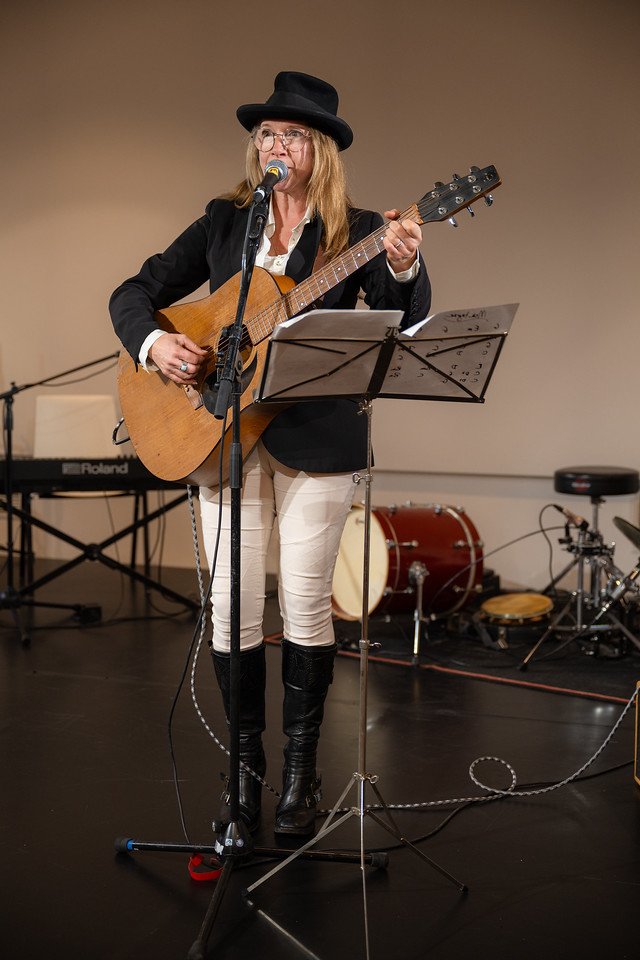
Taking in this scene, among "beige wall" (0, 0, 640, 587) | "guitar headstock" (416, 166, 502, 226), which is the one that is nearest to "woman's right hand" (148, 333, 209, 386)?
"guitar headstock" (416, 166, 502, 226)

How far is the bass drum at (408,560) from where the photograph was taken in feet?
13.6

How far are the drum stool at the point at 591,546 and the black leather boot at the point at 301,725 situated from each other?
1858 millimetres

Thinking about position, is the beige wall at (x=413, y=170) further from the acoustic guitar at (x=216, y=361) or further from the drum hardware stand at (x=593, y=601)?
the acoustic guitar at (x=216, y=361)

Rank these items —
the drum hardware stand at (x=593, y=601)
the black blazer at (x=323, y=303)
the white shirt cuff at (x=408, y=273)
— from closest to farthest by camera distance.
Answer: the white shirt cuff at (x=408, y=273) < the black blazer at (x=323, y=303) < the drum hardware stand at (x=593, y=601)

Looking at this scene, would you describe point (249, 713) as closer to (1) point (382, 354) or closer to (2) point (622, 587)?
(1) point (382, 354)

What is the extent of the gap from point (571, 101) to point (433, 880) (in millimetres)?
4308

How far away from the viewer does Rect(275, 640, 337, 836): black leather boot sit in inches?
84.2

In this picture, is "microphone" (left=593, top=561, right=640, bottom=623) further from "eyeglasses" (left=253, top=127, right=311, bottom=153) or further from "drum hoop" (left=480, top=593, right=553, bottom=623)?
"eyeglasses" (left=253, top=127, right=311, bottom=153)

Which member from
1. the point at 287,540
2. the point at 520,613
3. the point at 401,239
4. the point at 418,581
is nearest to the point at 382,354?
the point at 401,239

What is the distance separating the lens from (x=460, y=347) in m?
1.71

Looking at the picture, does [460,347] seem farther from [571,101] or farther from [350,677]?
[571,101]

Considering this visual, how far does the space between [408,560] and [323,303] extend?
7.56 ft

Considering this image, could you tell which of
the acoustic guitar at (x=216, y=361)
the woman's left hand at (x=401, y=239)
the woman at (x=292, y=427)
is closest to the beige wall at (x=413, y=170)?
the woman at (x=292, y=427)

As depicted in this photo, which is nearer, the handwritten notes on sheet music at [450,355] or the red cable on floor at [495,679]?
the handwritten notes on sheet music at [450,355]
